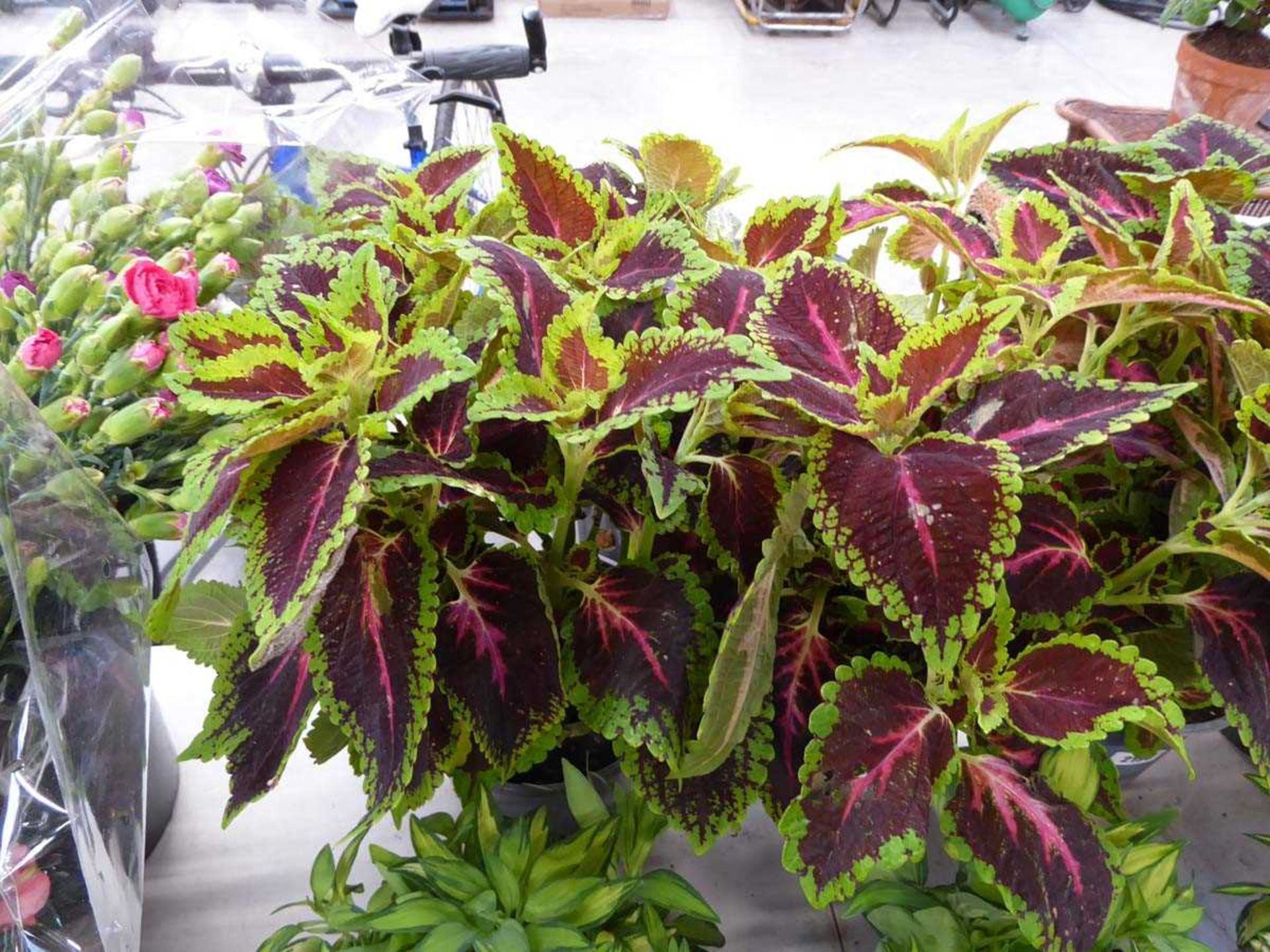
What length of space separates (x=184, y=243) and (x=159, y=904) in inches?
A: 18.2

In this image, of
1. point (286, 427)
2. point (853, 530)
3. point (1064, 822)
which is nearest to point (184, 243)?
point (286, 427)

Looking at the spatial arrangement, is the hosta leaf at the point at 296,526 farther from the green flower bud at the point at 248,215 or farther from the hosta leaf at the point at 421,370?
A: the green flower bud at the point at 248,215

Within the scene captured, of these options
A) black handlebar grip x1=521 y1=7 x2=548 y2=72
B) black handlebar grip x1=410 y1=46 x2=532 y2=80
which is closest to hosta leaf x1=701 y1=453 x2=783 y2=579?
black handlebar grip x1=410 y1=46 x2=532 y2=80

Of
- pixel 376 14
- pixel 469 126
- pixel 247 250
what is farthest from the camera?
pixel 469 126

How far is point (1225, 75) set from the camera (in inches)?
75.1

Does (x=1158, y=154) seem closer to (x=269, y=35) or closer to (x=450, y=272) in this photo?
(x=450, y=272)

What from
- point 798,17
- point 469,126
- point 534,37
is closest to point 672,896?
point 534,37

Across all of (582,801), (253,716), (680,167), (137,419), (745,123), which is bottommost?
(745,123)

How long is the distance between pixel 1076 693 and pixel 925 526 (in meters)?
0.14

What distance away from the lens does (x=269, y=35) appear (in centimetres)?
92

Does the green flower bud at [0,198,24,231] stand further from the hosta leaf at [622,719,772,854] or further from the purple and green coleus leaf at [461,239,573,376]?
the hosta leaf at [622,719,772,854]

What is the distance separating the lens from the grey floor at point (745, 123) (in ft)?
2.10

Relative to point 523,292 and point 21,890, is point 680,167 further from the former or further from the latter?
point 21,890

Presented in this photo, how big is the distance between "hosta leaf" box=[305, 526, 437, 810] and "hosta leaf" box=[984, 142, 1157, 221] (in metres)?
0.50
